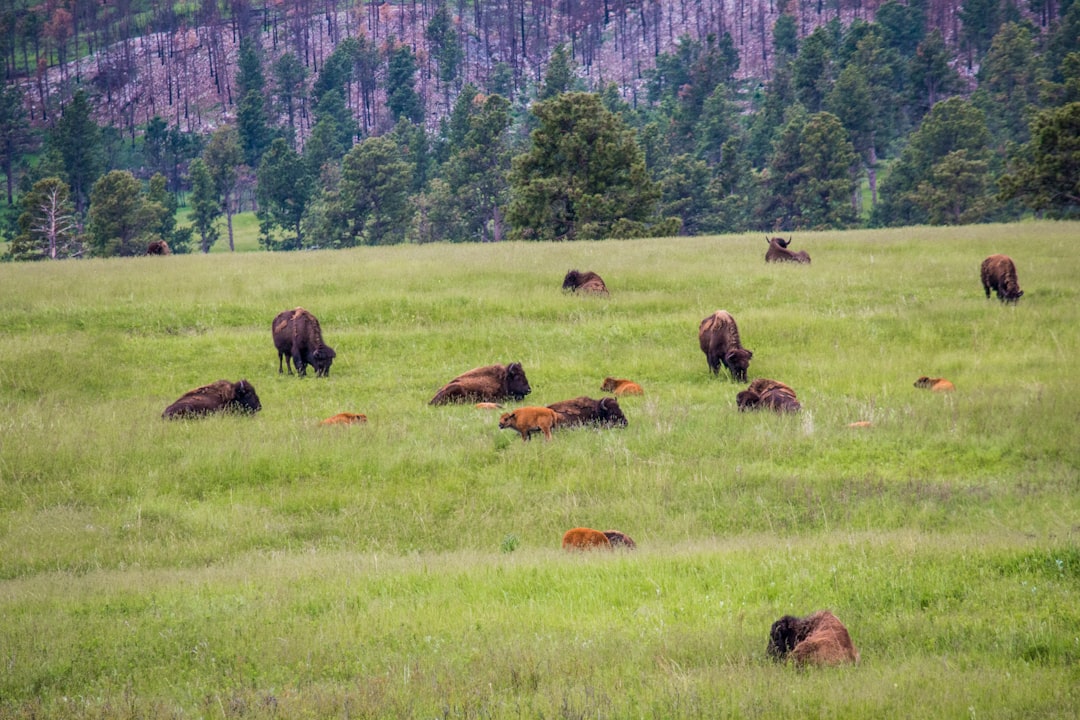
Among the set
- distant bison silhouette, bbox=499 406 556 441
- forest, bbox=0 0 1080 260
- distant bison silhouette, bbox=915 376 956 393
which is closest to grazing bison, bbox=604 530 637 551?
distant bison silhouette, bbox=499 406 556 441

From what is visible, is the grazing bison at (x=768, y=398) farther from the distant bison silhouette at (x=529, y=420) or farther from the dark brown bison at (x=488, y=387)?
the dark brown bison at (x=488, y=387)

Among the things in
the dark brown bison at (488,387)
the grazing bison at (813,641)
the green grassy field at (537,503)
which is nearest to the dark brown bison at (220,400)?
the green grassy field at (537,503)

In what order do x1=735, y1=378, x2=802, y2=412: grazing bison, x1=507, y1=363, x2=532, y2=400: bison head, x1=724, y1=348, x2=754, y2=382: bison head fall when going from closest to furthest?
x1=735, y1=378, x2=802, y2=412: grazing bison → x1=507, y1=363, x2=532, y2=400: bison head → x1=724, y1=348, x2=754, y2=382: bison head

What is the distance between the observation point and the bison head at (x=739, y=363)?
18.7m

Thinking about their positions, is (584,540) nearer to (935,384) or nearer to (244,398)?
(244,398)

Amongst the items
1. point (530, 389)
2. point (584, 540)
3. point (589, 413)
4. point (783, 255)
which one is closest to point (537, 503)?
point (584, 540)

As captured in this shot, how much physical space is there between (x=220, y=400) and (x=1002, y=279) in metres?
17.2

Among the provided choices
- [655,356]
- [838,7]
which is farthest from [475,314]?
[838,7]

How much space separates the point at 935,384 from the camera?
17.4 metres

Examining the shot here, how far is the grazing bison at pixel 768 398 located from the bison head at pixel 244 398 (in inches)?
313

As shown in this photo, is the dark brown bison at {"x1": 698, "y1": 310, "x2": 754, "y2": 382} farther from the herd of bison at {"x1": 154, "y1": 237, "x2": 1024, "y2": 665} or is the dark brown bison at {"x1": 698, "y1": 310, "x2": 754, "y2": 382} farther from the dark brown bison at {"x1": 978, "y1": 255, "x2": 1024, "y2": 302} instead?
the dark brown bison at {"x1": 978, "y1": 255, "x2": 1024, "y2": 302}

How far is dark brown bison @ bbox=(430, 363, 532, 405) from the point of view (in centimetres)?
1762

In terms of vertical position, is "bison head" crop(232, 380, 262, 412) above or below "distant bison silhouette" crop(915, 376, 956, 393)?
above

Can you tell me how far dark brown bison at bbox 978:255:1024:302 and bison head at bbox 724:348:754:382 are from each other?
8.31 meters
